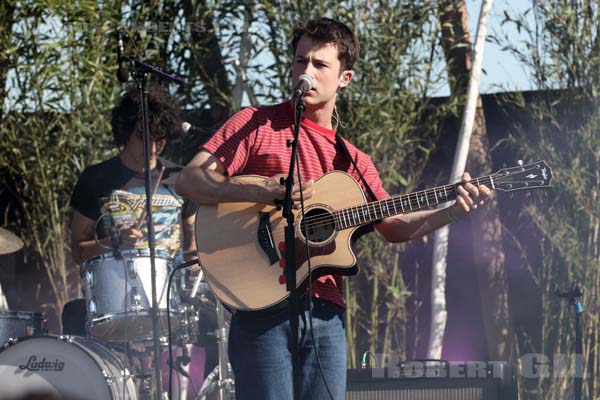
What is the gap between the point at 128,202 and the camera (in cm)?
506

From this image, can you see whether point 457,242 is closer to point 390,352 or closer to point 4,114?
point 390,352

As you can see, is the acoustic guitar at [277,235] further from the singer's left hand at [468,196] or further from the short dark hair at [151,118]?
the short dark hair at [151,118]

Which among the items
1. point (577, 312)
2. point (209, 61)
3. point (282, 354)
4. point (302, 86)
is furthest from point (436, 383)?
point (209, 61)

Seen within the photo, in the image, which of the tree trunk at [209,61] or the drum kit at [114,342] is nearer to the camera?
the drum kit at [114,342]

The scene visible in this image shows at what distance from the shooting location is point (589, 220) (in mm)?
6238

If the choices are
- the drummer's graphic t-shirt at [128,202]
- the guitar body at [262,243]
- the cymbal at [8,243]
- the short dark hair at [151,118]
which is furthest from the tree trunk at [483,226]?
the guitar body at [262,243]

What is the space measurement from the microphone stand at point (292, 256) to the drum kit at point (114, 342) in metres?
1.48

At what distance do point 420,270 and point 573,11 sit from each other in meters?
1.84

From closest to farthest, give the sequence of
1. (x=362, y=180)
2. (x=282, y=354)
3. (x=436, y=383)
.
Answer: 1. (x=282, y=354)
2. (x=362, y=180)
3. (x=436, y=383)

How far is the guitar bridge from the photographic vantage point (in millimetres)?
3363

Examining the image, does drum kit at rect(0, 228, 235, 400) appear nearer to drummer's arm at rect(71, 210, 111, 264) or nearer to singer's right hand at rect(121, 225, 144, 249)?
singer's right hand at rect(121, 225, 144, 249)

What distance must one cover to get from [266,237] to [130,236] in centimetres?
157

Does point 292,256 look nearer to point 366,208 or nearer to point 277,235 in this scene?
point 277,235

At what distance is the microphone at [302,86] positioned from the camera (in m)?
3.21
